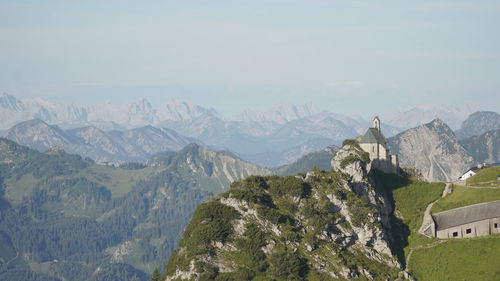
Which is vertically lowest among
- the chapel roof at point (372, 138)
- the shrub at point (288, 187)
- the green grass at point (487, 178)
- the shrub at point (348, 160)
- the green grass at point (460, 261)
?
the green grass at point (460, 261)

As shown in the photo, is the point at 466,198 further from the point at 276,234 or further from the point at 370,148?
the point at 276,234

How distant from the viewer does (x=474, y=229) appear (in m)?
128

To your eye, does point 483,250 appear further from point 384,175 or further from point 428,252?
point 384,175

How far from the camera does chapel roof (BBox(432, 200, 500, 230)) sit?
128 metres

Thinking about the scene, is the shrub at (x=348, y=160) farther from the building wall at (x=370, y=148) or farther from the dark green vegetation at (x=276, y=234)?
the building wall at (x=370, y=148)

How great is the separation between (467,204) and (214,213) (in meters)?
62.0

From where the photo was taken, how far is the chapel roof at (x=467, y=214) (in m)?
128

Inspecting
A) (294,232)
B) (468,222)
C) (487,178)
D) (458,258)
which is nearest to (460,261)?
(458,258)

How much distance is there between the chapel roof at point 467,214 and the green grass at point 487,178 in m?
12.2

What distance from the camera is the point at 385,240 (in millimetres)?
128750

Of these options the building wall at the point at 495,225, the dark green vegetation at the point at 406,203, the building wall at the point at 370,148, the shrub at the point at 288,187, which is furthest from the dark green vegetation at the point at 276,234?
the building wall at the point at 495,225

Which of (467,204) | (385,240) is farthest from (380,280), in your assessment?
(467,204)

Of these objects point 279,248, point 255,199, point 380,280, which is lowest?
point 380,280

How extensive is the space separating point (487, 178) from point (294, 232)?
57.3 m
